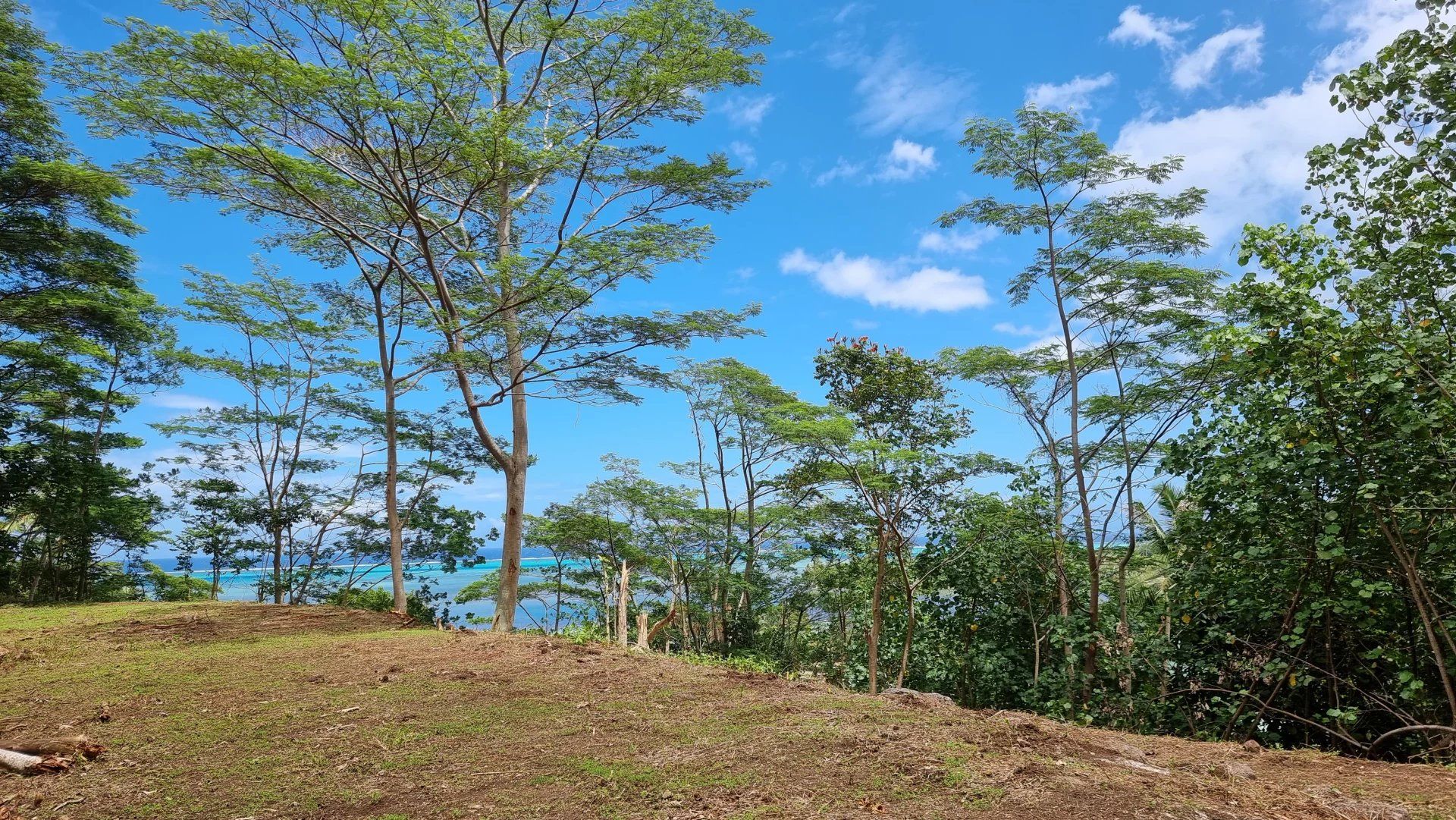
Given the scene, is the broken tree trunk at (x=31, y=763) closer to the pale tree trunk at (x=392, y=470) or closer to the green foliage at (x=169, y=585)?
the pale tree trunk at (x=392, y=470)

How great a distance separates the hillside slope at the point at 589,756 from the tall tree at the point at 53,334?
25.2 ft

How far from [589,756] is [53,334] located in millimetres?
12660

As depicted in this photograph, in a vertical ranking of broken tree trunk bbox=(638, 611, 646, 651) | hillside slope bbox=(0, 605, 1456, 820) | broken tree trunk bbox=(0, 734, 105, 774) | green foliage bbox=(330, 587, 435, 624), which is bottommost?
hillside slope bbox=(0, 605, 1456, 820)

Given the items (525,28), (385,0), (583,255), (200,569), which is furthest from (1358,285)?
(200,569)

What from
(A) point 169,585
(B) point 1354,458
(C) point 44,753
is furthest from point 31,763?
(A) point 169,585

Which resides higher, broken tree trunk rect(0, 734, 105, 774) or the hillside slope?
broken tree trunk rect(0, 734, 105, 774)

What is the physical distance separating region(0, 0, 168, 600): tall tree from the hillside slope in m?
7.69

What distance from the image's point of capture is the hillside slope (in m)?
2.76

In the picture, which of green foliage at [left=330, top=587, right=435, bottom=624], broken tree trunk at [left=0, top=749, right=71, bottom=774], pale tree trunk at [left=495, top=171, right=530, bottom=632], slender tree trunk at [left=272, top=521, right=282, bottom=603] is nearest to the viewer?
broken tree trunk at [left=0, top=749, right=71, bottom=774]

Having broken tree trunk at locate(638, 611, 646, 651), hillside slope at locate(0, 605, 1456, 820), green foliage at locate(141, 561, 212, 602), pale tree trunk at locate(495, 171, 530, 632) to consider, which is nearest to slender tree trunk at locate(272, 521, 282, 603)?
green foliage at locate(141, 561, 212, 602)

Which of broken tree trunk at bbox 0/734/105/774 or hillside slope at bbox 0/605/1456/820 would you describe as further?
broken tree trunk at bbox 0/734/105/774

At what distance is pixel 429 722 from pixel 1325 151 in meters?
5.98

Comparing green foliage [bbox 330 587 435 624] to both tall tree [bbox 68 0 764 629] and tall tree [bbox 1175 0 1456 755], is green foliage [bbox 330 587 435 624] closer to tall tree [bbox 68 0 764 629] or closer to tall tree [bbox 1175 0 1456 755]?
tall tree [bbox 68 0 764 629]

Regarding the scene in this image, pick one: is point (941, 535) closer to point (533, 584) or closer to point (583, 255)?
point (583, 255)
